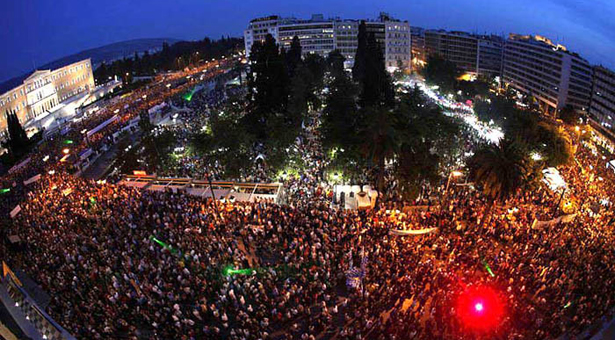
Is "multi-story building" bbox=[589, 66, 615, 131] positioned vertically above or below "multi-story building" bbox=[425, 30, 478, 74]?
below

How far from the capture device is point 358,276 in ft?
59.2

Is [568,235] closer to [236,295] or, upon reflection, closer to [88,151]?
[236,295]

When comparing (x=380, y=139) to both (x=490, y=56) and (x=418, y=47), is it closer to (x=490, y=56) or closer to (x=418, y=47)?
(x=490, y=56)

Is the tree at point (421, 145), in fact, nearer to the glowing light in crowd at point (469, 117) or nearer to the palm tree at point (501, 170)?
the palm tree at point (501, 170)

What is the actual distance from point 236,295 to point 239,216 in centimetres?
755

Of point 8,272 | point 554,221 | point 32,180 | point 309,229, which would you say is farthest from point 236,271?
point 32,180

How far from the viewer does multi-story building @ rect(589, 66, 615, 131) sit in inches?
2174

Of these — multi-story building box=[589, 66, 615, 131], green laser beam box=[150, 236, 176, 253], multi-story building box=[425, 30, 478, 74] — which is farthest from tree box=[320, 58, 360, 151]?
multi-story building box=[425, 30, 478, 74]

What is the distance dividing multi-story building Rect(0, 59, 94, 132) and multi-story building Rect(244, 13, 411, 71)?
38.0 m

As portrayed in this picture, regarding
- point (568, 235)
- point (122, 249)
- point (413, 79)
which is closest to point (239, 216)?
point (122, 249)

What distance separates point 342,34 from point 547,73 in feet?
151

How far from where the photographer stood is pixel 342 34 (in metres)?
97.8

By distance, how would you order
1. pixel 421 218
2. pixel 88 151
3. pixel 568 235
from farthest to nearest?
1. pixel 88 151
2. pixel 421 218
3. pixel 568 235

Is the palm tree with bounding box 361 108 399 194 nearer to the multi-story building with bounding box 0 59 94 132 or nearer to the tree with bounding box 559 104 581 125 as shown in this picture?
the tree with bounding box 559 104 581 125
